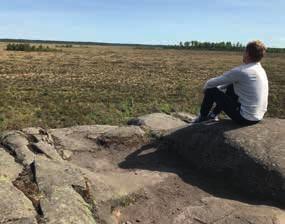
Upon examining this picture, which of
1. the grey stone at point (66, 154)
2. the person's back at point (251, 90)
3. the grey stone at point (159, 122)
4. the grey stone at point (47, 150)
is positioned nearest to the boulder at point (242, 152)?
the person's back at point (251, 90)

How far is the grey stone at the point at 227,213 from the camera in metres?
6.55

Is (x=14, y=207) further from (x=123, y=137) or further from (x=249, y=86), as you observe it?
(x=249, y=86)

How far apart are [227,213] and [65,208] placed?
2.33m

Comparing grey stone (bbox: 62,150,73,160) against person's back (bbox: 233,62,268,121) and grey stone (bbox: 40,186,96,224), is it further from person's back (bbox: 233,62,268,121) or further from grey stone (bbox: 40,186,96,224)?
person's back (bbox: 233,62,268,121)

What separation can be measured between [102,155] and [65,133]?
1.27 m

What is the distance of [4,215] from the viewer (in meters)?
5.39

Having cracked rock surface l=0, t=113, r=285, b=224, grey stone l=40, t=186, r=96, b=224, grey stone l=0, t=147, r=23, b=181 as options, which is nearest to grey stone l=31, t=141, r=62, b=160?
cracked rock surface l=0, t=113, r=285, b=224

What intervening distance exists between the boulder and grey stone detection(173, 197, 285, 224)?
0.49m

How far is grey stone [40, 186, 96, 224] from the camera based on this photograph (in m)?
5.52

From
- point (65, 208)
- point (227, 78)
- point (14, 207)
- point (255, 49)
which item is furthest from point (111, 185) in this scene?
point (255, 49)

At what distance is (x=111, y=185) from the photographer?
281 inches

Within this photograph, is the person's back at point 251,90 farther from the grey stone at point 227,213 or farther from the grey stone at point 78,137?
the grey stone at point 78,137

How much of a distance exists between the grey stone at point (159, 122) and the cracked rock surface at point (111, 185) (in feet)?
2.24

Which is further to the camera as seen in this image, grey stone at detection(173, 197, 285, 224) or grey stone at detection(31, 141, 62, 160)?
grey stone at detection(31, 141, 62, 160)
